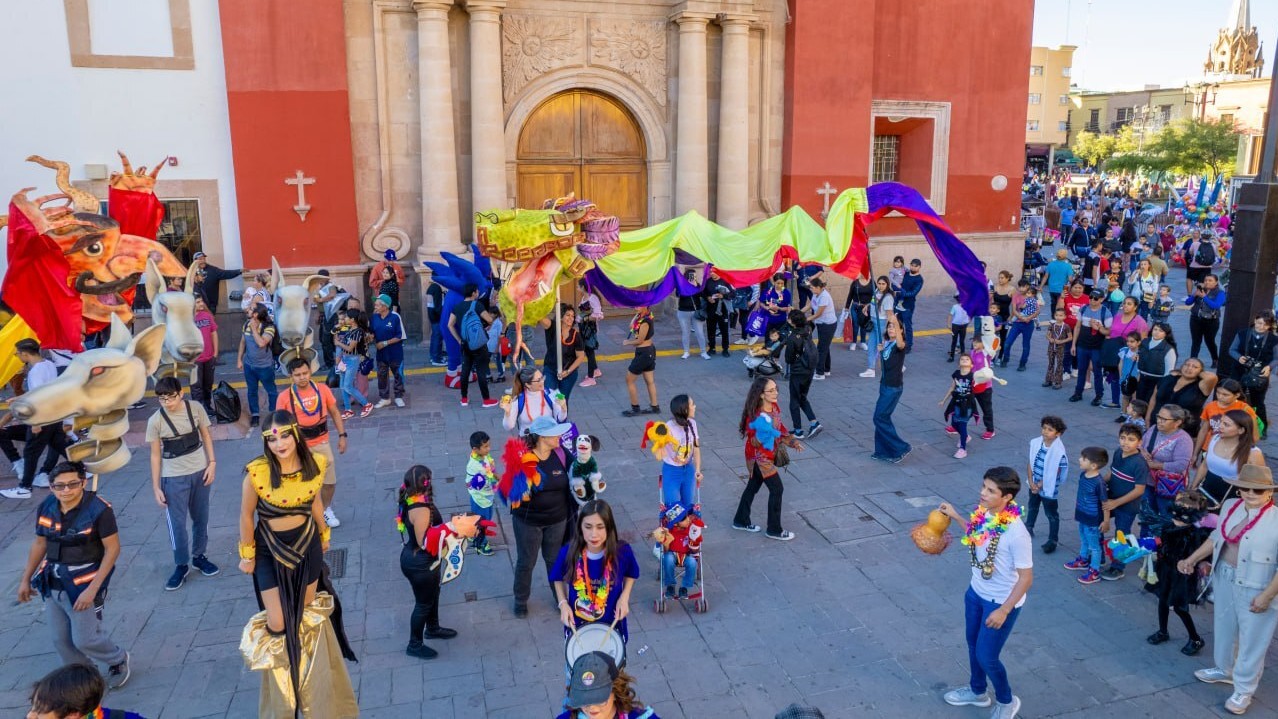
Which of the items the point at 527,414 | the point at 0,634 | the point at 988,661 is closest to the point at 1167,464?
→ the point at 988,661

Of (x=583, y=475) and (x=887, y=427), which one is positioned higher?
(x=583, y=475)

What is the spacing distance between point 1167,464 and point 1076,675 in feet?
7.58

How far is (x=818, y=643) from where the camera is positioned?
6.66 metres

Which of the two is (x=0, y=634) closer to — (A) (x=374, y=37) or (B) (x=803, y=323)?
(B) (x=803, y=323)

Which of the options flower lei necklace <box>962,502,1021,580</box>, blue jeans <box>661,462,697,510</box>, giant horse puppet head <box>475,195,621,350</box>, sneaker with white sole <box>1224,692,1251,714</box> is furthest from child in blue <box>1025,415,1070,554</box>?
giant horse puppet head <box>475,195,621,350</box>

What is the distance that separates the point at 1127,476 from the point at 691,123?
1205 centimetres

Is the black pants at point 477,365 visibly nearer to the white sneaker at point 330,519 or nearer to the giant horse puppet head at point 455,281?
the giant horse puppet head at point 455,281

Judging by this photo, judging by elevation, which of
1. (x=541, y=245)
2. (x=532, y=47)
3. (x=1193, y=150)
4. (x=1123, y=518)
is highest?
(x=532, y=47)

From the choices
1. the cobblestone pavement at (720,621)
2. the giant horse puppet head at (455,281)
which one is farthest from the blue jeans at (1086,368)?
the giant horse puppet head at (455,281)

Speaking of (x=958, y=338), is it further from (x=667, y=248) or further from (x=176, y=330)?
(x=176, y=330)

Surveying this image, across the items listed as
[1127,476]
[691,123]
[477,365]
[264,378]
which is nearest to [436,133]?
[691,123]

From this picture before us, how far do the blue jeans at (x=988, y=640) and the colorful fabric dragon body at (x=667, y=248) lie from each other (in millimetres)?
6113

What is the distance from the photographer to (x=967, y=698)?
19.3 ft

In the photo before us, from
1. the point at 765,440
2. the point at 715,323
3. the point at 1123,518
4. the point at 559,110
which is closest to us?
the point at 1123,518
